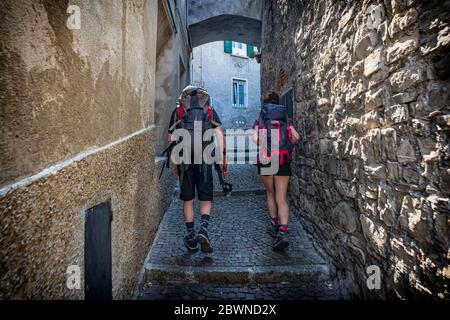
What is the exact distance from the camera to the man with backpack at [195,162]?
9.47 feet

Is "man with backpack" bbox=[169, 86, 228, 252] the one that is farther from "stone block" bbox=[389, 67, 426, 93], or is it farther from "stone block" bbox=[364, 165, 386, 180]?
"stone block" bbox=[389, 67, 426, 93]

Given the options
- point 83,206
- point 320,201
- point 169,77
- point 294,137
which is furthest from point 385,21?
point 169,77

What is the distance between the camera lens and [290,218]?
3.82 metres

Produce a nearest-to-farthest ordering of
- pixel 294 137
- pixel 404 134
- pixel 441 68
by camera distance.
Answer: pixel 441 68 → pixel 404 134 → pixel 294 137

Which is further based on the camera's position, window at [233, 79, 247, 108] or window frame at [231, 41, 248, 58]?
window at [233, 79, 247, 108]

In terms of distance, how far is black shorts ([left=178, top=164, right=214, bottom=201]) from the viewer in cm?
297

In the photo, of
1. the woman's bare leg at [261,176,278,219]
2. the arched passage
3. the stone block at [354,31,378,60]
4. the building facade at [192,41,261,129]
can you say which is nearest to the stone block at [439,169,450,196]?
the stone block at [354,31,378,60]

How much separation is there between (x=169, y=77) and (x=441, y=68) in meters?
4.35

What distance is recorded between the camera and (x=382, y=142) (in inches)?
68.6

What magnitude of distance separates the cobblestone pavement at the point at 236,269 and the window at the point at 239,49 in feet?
51.1

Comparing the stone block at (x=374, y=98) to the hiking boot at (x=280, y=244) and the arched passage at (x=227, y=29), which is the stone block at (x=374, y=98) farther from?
the arched passage at (x=227, y=29)

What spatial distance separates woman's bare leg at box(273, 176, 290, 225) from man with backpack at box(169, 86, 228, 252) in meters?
0.80

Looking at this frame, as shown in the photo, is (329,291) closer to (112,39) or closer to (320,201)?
(320,201)

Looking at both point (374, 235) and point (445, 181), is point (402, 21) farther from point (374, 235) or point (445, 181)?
point (374, 235)
